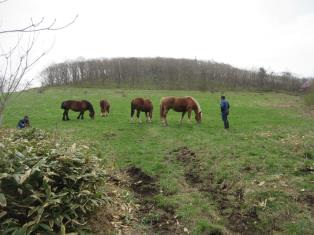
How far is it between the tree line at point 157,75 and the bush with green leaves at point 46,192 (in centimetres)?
8861

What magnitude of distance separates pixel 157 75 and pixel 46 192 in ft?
342

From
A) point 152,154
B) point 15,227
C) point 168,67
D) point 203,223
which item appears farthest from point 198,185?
point 168,67

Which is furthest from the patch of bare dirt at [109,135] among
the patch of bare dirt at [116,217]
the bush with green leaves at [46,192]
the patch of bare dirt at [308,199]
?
the patch of bare dirt at [308,199]

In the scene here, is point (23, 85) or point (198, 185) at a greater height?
point (23, 85)

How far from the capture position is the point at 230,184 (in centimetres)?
846

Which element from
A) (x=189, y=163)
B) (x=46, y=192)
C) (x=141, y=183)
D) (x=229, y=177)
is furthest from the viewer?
(x=189, y=163)

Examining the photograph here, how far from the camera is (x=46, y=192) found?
5.77 meters

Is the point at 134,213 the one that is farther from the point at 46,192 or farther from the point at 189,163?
the point at 189,163

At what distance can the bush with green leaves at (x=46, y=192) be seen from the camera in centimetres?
537

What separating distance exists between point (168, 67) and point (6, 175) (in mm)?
108097

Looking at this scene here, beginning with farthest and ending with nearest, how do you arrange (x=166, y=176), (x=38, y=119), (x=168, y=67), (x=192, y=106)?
(x=168, y=67), (x=38, y=119), (x=192, y=106), (x=166, y=176)

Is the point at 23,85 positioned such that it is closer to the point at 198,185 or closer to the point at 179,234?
the point at 179,234

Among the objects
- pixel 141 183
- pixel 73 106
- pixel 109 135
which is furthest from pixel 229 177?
pixel 73 106

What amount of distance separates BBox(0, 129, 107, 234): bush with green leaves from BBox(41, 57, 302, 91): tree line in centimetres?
8861
